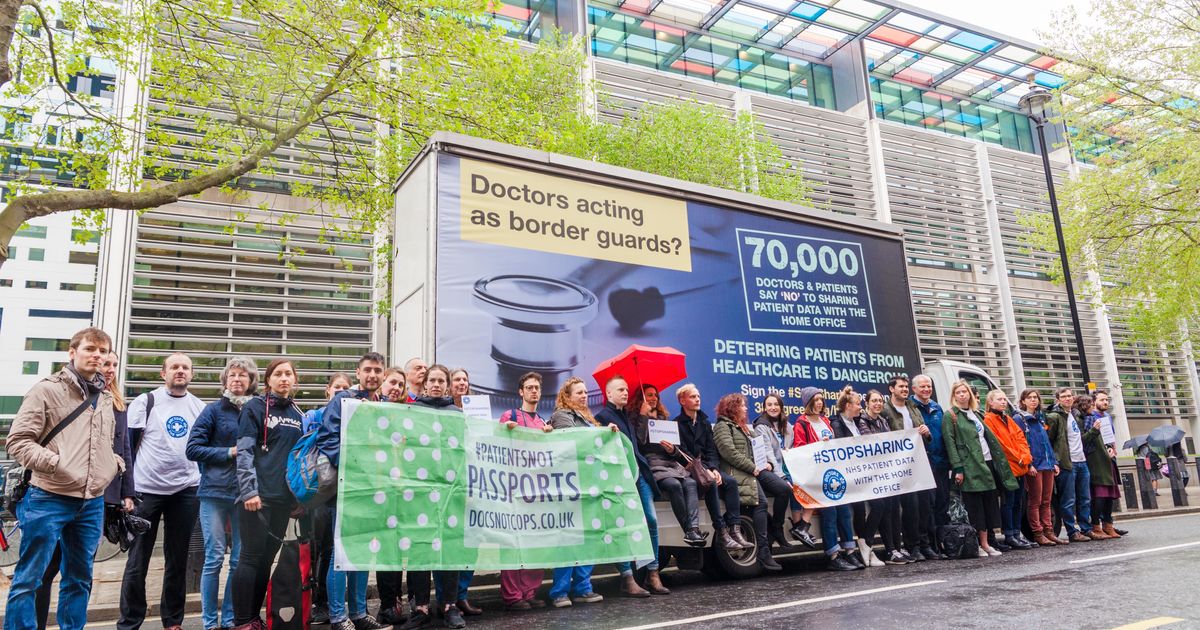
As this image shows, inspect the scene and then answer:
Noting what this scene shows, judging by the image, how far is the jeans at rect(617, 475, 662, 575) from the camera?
22.0ft

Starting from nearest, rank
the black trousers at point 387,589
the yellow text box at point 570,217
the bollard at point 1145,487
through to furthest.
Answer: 1. the black trousers at point 387,589
2. the yellow text box at point 570,217
3. the bollard at point 1145,487

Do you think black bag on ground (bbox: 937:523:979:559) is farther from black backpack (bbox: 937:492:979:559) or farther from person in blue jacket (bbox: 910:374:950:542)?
person in blue jacket (bbox: 910:374:950:542)

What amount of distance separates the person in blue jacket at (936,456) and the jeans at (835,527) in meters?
1.31

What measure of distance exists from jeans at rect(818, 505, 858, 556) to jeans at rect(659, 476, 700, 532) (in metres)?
1.80

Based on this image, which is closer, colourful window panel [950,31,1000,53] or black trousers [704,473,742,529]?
black trousers [704,473,742,529]

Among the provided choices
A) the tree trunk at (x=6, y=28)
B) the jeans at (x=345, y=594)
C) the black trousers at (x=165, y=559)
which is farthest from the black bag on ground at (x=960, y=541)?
the tree trunk at (x=6, y=28)

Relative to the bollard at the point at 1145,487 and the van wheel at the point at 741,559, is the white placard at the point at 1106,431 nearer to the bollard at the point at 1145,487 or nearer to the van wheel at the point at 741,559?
the van wheel at the point at 741,559

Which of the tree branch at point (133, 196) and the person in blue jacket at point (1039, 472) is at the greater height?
the tree branch at point (133, 196)

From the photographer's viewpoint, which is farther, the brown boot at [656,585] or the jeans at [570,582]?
the brown boot at [656,585]

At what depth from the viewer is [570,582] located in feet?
21.7

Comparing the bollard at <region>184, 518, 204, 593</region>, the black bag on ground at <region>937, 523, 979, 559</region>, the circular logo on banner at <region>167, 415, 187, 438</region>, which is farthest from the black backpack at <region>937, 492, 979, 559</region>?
the bollard at <region>184, 518, 204, 593</region>

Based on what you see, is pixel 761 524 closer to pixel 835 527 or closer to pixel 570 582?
pixel 835 527

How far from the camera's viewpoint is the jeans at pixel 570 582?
6379mm

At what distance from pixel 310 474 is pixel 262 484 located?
390 millimetres
